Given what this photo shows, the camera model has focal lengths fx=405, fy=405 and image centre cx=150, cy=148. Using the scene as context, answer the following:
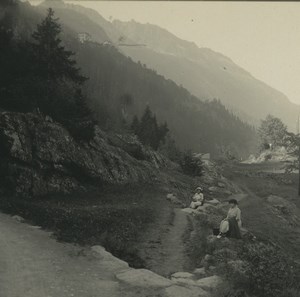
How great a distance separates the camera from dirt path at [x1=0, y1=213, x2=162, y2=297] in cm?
1050

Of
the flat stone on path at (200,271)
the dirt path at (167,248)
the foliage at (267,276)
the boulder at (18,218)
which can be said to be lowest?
the boulder at (18,218)

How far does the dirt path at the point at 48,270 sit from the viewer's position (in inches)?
413

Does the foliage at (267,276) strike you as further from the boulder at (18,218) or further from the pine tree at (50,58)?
the pine tree at (50,58)

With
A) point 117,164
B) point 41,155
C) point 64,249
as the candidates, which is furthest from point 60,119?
point 64,249

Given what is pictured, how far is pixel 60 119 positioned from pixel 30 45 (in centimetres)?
929

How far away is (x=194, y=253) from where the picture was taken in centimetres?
1602

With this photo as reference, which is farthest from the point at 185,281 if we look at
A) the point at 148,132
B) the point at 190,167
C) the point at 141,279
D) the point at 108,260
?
the point at 148,132

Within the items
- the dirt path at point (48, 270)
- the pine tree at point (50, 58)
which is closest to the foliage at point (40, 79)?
the pine tree at point (50, 58)

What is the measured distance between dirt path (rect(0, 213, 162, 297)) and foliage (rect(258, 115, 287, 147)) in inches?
5276

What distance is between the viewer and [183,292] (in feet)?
36.3

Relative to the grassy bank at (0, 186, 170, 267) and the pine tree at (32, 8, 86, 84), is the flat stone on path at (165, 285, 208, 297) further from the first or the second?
the pine tree at (32, 8, 86, 84)

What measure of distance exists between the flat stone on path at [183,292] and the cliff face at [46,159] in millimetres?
12771

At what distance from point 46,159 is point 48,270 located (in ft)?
44.3

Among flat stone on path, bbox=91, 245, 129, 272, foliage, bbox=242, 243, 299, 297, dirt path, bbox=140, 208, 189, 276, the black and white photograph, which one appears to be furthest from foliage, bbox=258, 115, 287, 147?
flat stone on path, bbox=91, 245, 129, 272
